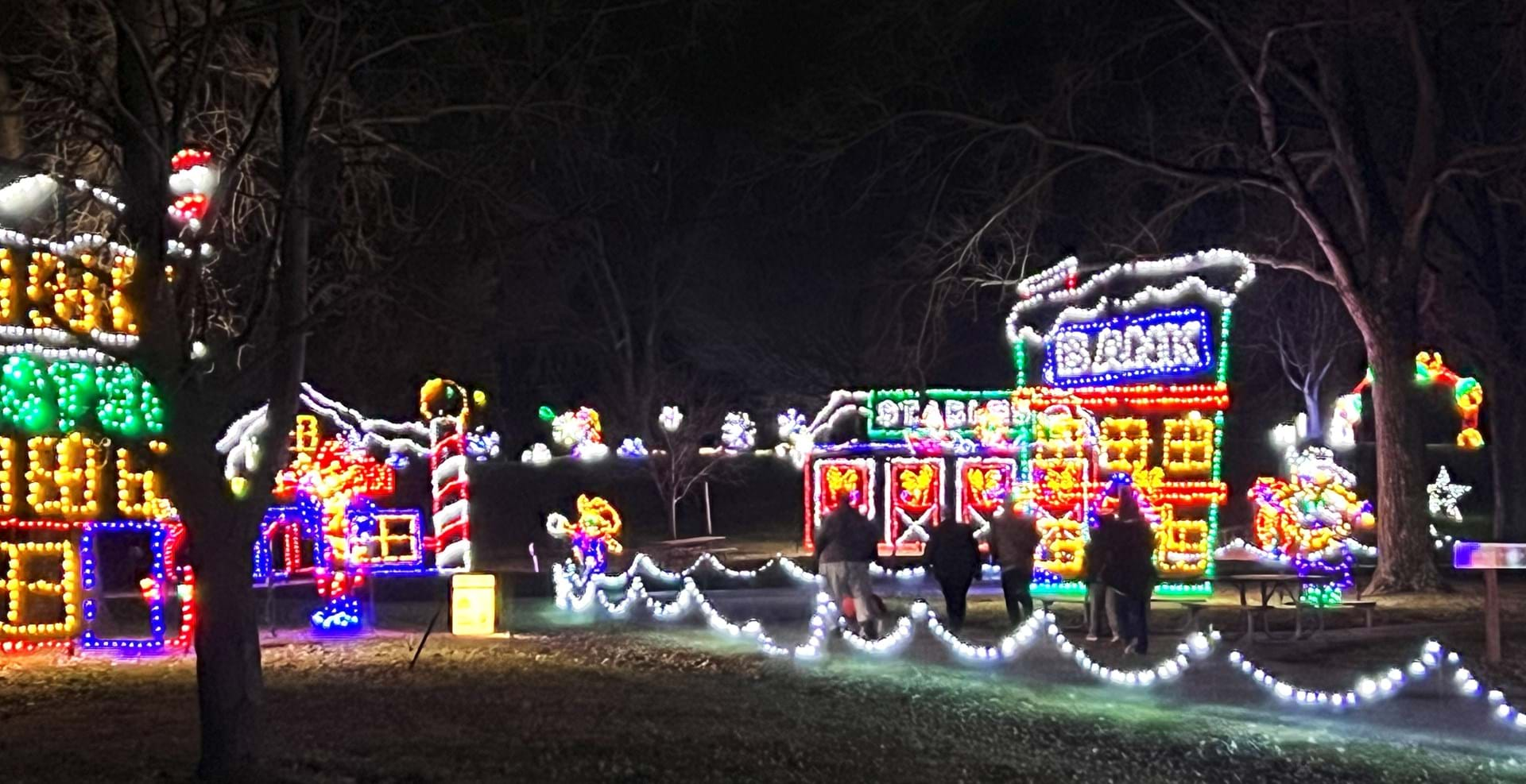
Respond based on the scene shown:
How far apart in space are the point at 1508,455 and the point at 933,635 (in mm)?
20958

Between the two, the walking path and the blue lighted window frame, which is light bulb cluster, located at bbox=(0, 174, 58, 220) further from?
the walking path

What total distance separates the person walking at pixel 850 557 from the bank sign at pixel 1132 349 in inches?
216

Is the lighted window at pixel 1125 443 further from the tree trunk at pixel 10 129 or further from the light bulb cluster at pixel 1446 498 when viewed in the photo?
the light bulb cluster at pixel 1446 498

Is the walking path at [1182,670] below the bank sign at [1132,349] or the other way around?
below

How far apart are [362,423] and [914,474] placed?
12.5 metres

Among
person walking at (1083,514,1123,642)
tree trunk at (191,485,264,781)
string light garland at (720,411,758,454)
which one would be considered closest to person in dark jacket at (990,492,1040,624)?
person walking at (1083,514,1123,642)

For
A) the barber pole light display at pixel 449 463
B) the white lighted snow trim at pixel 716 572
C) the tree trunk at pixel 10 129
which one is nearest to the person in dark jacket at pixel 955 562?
the white lighted snow trim at pixel 716 572

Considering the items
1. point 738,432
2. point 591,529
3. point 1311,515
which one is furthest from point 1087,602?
point 738,432

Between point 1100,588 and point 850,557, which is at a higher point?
point 850,557

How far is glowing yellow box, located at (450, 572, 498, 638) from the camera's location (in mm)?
17656

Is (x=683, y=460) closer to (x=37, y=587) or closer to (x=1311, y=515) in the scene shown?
(x=1311, y=515)

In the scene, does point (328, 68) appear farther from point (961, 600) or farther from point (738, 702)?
point (961, 600)

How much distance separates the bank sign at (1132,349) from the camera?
67.3 feet

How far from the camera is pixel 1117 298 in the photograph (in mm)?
23922
